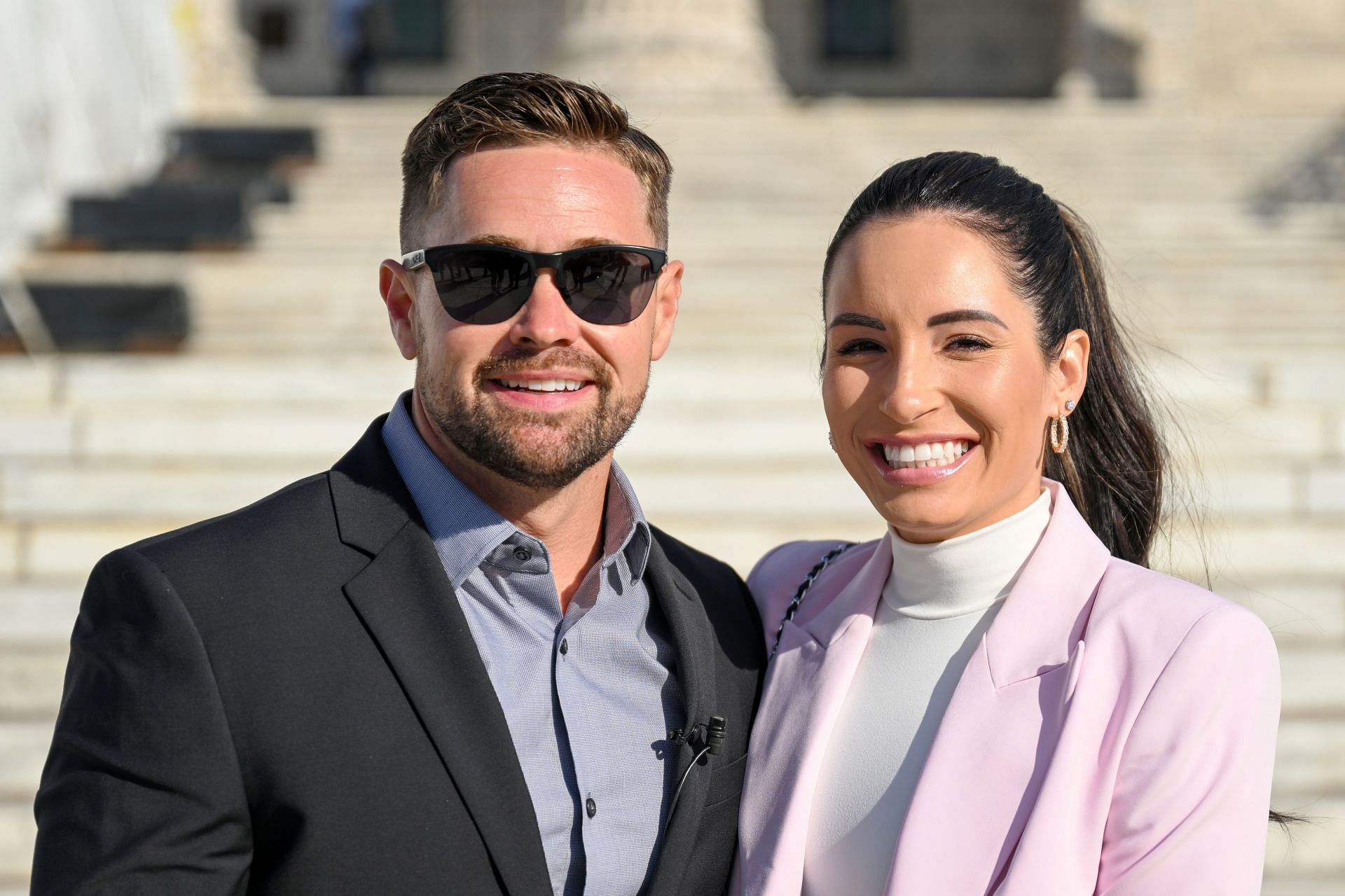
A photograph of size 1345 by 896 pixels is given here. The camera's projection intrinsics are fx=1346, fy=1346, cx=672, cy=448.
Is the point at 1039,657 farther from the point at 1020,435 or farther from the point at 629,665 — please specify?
the point at 629,665

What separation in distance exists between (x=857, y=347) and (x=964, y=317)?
0.70ft

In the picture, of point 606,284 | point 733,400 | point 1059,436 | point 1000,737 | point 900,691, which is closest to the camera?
point 1000,737

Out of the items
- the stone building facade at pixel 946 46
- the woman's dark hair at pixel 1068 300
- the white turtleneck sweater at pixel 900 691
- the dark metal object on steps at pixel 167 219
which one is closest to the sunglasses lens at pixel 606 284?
the woman's dark hair at pixel 1068 300

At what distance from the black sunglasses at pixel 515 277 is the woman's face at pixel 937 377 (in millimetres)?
431

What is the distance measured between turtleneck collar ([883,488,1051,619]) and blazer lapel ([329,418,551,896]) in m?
0.86

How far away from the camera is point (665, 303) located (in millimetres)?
2607

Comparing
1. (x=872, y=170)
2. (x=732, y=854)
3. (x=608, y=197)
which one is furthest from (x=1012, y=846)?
(x=872, y=170)

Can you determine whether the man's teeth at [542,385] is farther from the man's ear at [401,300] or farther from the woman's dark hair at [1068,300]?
the woman's dark hair at [1068,300]

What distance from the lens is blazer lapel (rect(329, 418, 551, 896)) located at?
201 cm

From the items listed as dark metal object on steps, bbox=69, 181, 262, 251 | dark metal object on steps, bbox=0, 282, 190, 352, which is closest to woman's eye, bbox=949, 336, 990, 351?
dark metal object on steps, bbox=0, 282, 190, 352

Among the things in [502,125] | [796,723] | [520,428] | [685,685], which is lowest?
[796,723]

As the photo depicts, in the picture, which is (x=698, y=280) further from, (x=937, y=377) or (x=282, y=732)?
(x=282, y=732)

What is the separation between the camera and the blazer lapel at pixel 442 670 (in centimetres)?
201

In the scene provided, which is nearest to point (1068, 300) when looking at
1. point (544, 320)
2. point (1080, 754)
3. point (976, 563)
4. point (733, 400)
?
point (976, 563)
